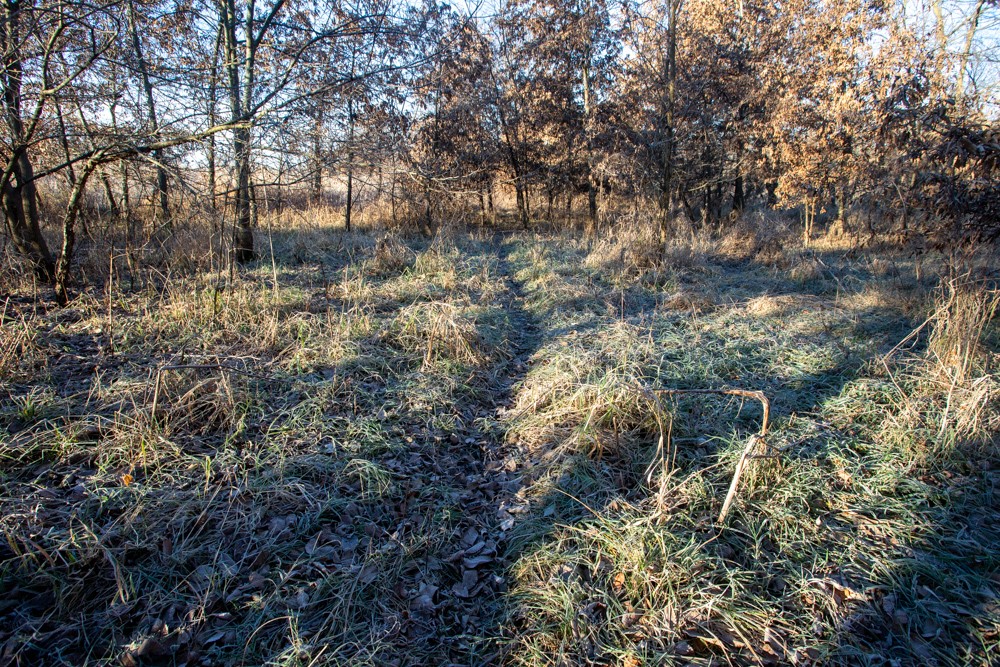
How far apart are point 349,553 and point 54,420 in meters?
2.37

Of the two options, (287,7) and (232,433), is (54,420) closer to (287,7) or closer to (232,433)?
(232,433)

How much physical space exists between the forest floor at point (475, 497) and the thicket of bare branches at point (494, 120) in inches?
64.2

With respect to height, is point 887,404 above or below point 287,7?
below

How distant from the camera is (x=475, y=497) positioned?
3.03m

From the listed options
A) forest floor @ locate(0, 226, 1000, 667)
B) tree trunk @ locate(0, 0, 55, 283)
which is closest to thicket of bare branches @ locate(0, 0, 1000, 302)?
tree trunk @ locate(0, 0, 55, 283)

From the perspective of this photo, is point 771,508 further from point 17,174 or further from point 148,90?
point 17,174

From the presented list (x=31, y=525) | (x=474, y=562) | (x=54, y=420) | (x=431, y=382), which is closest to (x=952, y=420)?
(x=474, y=562)

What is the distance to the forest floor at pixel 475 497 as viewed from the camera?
204 cm

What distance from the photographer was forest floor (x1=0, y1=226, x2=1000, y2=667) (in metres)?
2.04

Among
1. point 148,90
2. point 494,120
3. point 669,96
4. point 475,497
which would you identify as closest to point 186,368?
point 475,497

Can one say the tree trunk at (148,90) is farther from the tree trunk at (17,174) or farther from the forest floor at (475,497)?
the forest floor at (475,497)

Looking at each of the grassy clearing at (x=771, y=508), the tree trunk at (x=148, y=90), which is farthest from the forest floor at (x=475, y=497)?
the tree trunk at (x=148, y=90)

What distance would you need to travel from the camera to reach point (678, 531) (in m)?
2.51

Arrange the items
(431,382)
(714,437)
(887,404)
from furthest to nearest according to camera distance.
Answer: (431,382), (887,404), (714,437)
